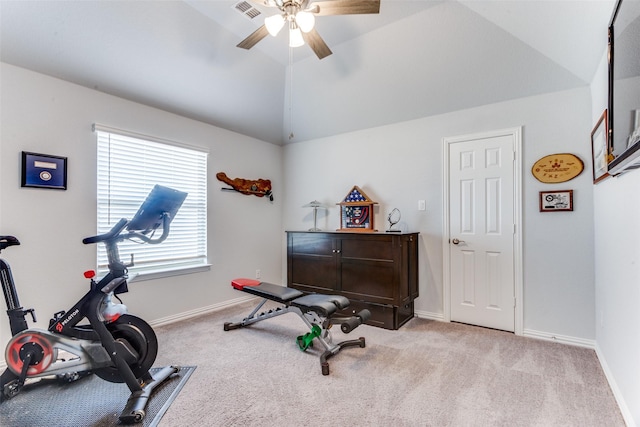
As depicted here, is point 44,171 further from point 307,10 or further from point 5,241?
point 307,10

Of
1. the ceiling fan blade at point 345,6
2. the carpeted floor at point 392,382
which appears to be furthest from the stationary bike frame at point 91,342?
the ceiling fan blade at point 345,6

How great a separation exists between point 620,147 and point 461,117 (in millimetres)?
1987

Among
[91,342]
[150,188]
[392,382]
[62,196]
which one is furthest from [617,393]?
[62,196]

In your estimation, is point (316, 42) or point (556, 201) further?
point (556, 201)

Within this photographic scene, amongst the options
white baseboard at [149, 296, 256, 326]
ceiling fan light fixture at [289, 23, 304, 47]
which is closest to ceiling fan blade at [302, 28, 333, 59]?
ceiling fan light fixture at [289, 23, 304, 47]

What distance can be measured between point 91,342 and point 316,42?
255 centimetres

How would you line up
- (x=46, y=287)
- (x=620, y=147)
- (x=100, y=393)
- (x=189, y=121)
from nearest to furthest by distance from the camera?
(x=620, y=147) < (x=100, y=393) < (x=46, y=287) < (x=189, y=121)

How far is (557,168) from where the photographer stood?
284 cm

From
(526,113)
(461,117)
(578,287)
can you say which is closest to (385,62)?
(461,117)

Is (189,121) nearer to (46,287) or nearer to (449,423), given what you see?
(46,287)

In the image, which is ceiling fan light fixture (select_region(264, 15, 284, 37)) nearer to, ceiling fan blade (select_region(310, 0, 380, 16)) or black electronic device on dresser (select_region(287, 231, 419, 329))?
ceiling fan blade (select_region(310, 0, 380, 16))

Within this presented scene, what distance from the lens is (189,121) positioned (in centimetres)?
366

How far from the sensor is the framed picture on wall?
2.16 metres

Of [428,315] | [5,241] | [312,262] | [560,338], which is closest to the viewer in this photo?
[5,241]
